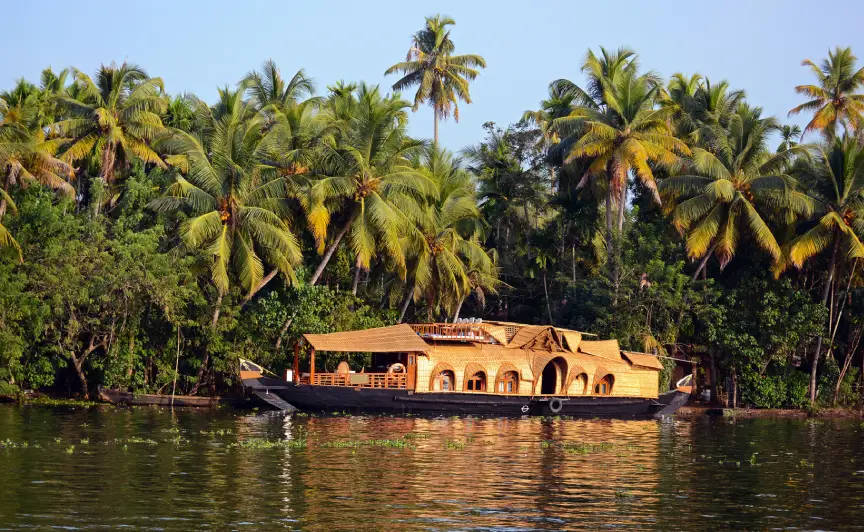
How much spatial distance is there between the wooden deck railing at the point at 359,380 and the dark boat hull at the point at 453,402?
29 centimetres

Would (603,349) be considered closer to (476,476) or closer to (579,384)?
(579,384)

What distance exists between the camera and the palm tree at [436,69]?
46.5 meters

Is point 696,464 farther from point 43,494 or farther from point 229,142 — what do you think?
point 229,142

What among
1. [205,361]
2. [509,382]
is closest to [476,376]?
[509,382]

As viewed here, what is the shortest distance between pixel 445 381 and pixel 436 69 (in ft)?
62.9

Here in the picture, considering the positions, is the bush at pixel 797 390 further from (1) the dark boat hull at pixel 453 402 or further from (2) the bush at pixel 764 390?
(1) the dark boat hull at pixel 453 402

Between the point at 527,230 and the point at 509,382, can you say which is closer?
the point at 509,382

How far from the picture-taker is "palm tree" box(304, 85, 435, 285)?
32.4m

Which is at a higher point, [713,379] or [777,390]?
[713,379]

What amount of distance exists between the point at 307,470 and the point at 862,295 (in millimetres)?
25009

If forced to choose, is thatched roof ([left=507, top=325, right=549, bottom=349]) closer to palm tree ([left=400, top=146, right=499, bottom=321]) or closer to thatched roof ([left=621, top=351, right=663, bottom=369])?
thatched roof ([left=621, top=351, right=663, bottom=369])

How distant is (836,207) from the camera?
115 feet

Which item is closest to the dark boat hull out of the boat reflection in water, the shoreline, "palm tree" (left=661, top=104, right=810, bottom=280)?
the shoreline

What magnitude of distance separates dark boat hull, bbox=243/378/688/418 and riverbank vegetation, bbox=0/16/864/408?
104 inches
